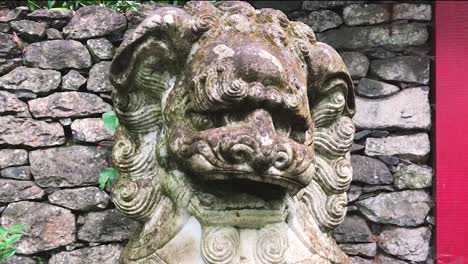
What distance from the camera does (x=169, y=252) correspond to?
163cm

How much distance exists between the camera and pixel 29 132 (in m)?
3.16

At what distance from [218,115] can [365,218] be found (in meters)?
2.05

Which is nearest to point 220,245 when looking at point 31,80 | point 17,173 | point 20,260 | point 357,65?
point 20,260

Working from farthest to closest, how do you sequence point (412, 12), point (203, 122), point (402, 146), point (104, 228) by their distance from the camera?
point (412, 12)
point (402, 146)
point (104, 228)
point (203, 122)

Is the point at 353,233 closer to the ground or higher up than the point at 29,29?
closer to the ground

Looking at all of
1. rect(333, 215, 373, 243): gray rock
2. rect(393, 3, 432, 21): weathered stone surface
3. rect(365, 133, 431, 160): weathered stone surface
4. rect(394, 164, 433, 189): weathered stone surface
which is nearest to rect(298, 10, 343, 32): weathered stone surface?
rect(393, 3, 432, 21): weathered stone surface

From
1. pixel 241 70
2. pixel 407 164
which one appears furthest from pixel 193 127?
pixel 407 164

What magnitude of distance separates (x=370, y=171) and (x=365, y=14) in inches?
35.7

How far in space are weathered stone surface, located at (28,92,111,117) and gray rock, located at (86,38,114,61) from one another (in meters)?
0.21

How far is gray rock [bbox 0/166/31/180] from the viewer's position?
3.13 m

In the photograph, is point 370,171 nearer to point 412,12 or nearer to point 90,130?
point 412,12

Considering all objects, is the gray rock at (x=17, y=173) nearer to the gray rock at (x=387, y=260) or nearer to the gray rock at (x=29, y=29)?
the gray rock at (x=29, y=29)

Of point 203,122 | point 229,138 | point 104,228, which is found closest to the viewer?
point 229,138

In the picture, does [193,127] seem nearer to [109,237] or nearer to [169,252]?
[169,252]
